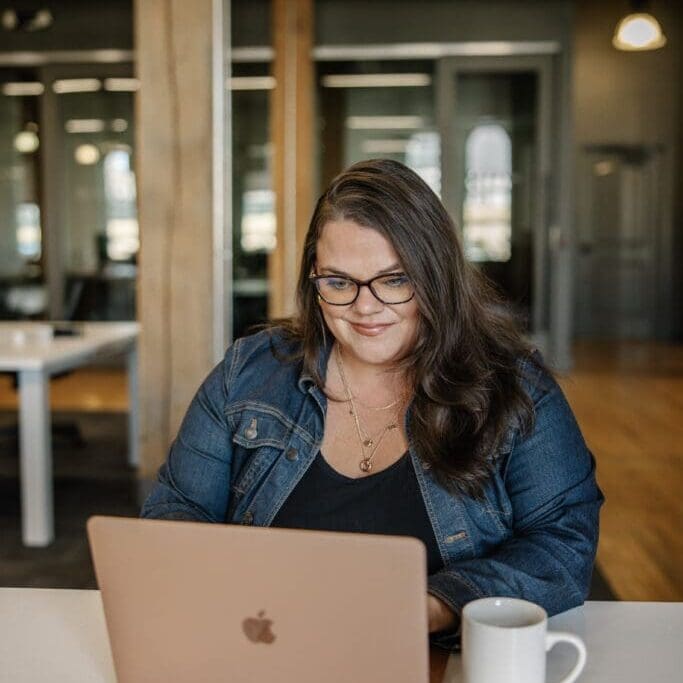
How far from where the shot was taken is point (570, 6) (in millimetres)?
8203

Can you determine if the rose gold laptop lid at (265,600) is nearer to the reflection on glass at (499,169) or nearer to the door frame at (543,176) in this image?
the door frame at (543,176)

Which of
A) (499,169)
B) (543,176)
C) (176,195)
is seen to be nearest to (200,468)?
(176,195)

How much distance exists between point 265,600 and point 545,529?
1.88 feet

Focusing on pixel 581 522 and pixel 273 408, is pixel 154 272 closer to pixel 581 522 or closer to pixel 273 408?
pixel 273 408

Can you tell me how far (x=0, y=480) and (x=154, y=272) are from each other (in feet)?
4.93

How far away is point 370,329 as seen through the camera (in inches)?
56.4

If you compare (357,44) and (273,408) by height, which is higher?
(357,44)

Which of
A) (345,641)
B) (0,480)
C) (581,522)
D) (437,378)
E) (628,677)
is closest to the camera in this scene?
(345,641)

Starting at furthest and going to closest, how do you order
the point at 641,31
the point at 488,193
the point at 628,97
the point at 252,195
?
the point at 628,97, the point at 488,193, the point at 641,31, the point at 252,195

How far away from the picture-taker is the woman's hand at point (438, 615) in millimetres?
1178

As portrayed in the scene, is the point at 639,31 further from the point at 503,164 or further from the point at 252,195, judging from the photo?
the point at 252,195

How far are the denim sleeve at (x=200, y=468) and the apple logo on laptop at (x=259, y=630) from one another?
0.57 meters

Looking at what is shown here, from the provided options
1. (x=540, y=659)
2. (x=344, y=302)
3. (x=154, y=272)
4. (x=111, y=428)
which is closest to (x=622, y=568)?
(x=154, y=272)

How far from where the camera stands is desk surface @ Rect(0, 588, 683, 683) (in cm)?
108
